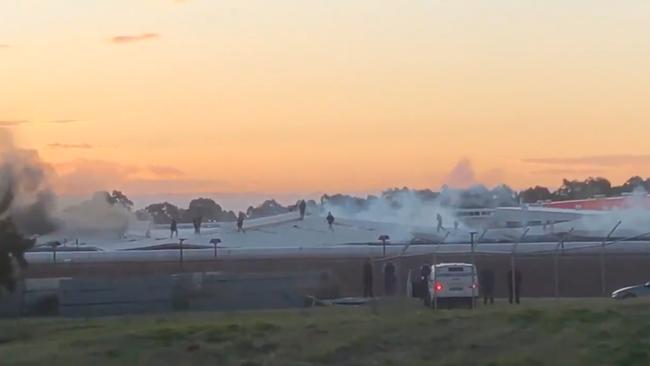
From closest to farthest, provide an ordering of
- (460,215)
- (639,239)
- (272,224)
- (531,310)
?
1. (531,310)
2. (639,239)
3. (272,224)
4. (460,215)

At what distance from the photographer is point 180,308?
37.7 metres

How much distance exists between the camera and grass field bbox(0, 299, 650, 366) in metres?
22.3

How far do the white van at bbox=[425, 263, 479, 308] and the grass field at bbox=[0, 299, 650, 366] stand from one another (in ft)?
47.7

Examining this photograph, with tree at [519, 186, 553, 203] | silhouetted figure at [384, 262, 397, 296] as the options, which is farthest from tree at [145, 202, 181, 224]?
silhouetted figure at [384, 262, 397, 296]

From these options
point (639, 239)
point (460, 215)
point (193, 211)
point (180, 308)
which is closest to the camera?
point (180, 308)

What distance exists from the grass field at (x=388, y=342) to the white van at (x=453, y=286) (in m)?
14.5

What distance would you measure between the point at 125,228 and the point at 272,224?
1032 centimetres

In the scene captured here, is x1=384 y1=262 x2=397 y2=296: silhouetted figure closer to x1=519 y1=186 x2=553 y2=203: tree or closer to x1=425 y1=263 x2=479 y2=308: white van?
x1=425 y1=263 x2=479 y2=308: white van

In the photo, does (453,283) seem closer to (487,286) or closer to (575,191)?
(487,286)

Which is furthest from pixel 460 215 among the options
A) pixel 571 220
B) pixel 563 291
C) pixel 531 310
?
pixel 531 310

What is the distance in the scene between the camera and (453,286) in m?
41.2

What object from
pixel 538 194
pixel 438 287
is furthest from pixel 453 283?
pixel 538 194

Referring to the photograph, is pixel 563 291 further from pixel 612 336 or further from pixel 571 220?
pixel 612 336

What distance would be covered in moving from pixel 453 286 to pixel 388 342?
18118 mm
